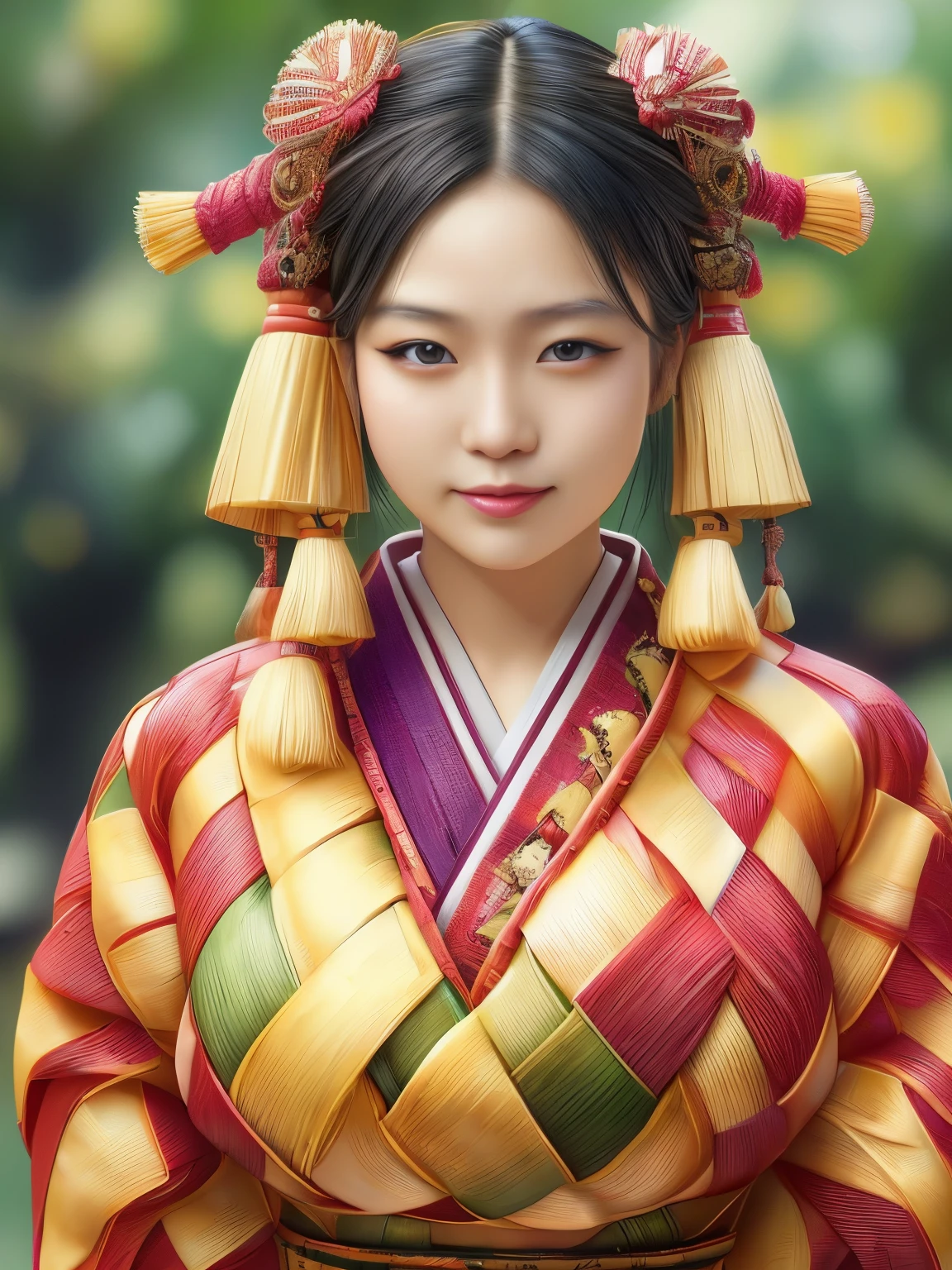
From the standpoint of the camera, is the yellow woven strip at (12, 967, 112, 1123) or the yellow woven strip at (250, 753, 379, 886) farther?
the yellow woven strip at (12, 967, 112, 1123)

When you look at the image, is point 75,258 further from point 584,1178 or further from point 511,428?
point 584,1178

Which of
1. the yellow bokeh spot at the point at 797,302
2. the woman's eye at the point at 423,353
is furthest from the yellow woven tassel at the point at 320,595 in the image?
the yellow bokeh spot at the point at 797,302

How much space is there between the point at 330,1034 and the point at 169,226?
0.54 meters

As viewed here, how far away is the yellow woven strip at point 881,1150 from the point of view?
1.01 meters

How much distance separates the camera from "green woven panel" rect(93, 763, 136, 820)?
3.57ft

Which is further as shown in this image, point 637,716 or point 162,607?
point 162,607

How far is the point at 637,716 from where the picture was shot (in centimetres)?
104

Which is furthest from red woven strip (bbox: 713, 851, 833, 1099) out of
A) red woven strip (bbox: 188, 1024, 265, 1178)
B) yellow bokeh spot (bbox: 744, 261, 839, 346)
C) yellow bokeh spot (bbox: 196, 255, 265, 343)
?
yellow bokeh spot (bbox: 196, 255, 265, 343)

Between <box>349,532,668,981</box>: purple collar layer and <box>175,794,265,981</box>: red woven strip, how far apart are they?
0.35ft

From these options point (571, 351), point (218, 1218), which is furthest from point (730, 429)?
point (218, 1218)

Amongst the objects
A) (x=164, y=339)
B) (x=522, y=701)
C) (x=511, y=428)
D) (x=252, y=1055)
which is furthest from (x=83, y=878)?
(x=164, y=339)

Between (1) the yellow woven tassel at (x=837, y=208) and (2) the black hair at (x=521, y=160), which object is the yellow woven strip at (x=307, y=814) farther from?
(1) the yellow woven tassel at (x=837, y=208)

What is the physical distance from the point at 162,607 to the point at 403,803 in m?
0.59

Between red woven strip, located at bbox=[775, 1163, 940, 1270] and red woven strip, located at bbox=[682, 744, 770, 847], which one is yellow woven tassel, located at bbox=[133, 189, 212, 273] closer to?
red woven strip, located at bbox=[682, 744, 770, 847]
